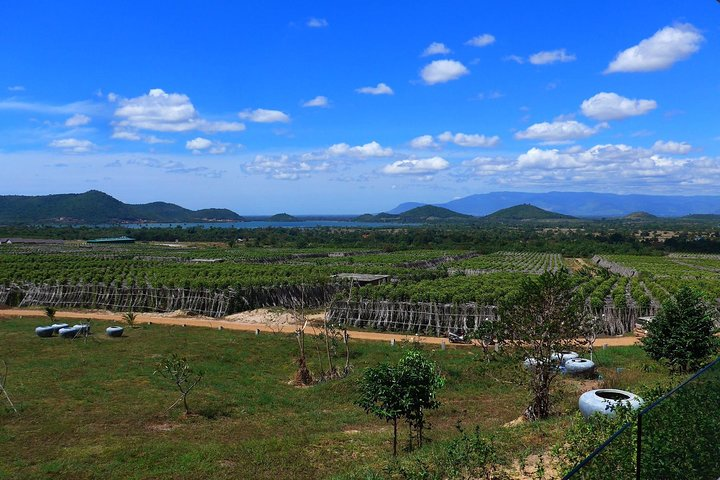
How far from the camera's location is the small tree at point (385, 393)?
10500 millimetres

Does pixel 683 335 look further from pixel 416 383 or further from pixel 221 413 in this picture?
pixel 221 413

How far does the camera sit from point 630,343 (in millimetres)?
27562

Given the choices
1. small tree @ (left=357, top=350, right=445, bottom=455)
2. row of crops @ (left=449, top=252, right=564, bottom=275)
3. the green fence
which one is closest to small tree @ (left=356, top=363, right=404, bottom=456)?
small tree @ (left=357, top=350, right=445, bottom=455)

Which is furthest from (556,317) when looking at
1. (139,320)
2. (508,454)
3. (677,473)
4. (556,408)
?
(139,320)

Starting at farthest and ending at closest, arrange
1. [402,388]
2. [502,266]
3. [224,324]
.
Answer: [502,266] → [224,324] → [402,388]

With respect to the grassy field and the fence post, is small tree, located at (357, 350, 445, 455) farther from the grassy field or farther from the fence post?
the fence post

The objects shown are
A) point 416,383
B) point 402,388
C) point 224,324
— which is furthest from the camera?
point 224,324

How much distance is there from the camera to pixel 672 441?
5508 mm

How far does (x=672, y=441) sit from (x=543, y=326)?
6674 millimetres

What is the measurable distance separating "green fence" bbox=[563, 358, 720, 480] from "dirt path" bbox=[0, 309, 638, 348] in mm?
21768

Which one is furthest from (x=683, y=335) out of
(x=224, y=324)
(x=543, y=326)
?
(x=224, y=324)

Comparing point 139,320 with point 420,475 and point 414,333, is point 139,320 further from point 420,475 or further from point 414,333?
point 420,475

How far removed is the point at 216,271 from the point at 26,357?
29.4 metres

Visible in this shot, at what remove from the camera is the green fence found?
5137 millimetres
